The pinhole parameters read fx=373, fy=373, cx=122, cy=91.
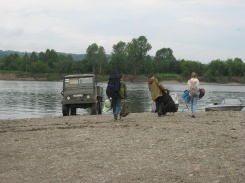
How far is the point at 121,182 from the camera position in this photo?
6605 millimetres

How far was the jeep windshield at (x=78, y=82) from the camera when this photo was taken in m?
22.7

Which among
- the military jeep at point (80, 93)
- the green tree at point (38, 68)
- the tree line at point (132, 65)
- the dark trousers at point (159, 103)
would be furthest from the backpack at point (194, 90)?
the green tree at point (38, 68)

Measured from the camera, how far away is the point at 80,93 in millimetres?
22031

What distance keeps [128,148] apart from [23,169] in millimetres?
2654

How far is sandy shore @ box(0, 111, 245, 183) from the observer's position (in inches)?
275

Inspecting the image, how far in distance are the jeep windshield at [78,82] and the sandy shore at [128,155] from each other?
33.5ft

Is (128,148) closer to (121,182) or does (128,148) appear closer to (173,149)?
(173,149)

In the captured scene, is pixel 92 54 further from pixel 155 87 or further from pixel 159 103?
pixel 155 87

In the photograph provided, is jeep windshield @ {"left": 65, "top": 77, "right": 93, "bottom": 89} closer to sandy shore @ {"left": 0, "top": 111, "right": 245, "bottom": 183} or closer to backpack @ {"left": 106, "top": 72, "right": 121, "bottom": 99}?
backpack @ {"left": 106, "top": 72, "right": 121, "bottom": 99}

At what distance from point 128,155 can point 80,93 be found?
13794mm

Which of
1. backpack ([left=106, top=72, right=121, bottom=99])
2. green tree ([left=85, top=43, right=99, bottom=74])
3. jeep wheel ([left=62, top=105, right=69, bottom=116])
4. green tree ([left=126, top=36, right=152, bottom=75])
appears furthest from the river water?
green tree ([left=85, top=43, right=99, bottom=74])

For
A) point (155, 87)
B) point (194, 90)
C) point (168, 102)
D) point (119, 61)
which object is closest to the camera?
point (194, 90)

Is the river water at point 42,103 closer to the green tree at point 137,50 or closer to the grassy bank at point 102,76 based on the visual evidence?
the grassy bank at point 102,76

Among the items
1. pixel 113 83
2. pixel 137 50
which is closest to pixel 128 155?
pixel 113 83
